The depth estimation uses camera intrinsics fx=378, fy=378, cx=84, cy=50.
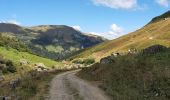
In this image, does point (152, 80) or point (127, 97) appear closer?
point (127, 97)

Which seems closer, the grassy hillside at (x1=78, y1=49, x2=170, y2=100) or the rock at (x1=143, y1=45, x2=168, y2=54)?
the grassy hillside at (x1=78, y1=49, x2=170, y2=100)

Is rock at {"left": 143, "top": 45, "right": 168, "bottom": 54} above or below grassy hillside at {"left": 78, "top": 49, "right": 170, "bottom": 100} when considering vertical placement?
above

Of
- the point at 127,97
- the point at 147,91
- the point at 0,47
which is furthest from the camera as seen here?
the point at 0,47

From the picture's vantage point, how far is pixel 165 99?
26.6 m

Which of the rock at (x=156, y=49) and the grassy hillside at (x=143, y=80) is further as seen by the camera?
the rock at (x=156, y=49)

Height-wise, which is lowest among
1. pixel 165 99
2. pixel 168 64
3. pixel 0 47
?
pixel 165 99

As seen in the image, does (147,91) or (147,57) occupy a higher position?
(147,57)

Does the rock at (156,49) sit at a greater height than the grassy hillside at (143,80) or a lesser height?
greater

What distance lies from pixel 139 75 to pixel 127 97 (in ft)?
30.8

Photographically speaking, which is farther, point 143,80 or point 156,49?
point 156,49

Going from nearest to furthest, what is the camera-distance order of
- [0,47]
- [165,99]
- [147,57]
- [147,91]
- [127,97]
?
[165,99]
[127,97]
[147,91]
[147,57]
[0,47]

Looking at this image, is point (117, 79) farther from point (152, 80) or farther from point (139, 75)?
point (152, 80)

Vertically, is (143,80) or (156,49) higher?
(156,49)

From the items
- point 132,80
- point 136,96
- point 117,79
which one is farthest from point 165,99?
point 117,79
